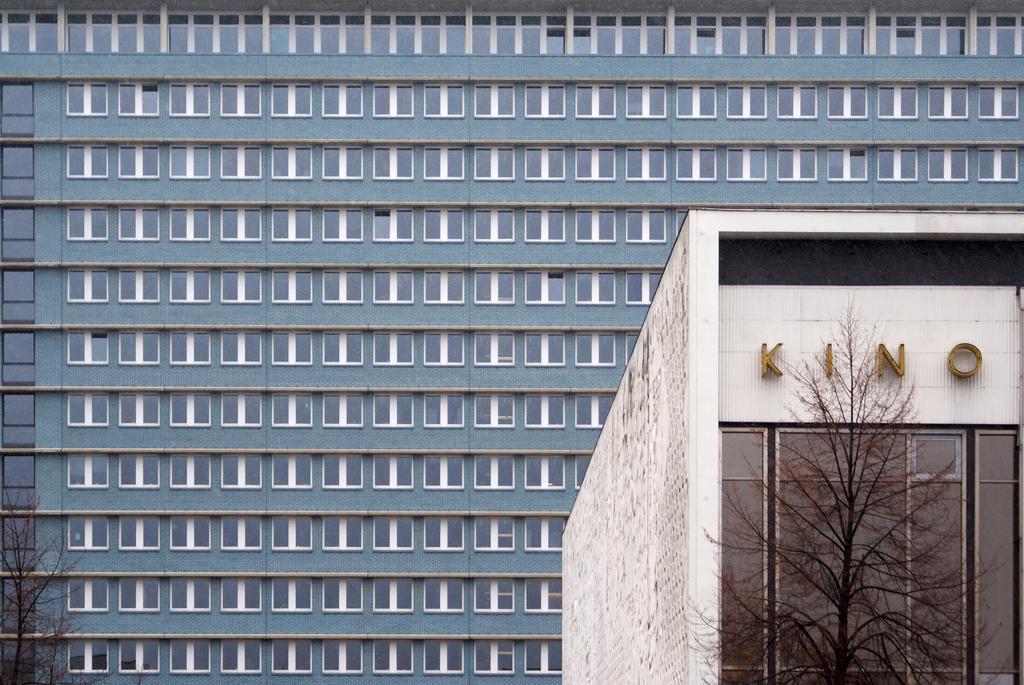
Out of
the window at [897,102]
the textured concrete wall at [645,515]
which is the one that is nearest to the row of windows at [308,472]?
the window at [897,102]

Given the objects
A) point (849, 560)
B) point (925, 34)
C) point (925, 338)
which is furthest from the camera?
point (925, 34)

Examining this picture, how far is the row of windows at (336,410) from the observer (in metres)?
61.8

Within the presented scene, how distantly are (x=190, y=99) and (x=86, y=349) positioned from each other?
43.3 ft

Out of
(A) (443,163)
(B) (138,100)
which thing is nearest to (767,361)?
(A) (443,163)

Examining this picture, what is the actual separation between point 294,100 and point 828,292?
47.7m

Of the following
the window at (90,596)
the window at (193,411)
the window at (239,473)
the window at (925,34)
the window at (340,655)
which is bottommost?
the window at (340,655)

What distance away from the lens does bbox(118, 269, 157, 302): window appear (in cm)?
6225

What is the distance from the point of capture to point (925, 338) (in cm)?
1842

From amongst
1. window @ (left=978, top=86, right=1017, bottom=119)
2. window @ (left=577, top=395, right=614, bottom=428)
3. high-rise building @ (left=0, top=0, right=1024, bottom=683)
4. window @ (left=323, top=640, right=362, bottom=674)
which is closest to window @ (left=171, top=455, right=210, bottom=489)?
high-rise building @ (left=0, top=0, right=1024, bottom=683)

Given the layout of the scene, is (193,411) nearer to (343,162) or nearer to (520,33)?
(343,162)

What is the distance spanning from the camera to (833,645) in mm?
15914

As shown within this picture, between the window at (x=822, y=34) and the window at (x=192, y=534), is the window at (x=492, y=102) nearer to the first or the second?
the window at (x=822, y=34)

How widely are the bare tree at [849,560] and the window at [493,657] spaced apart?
4493 centimetres

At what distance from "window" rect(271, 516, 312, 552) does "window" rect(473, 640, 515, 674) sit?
9.62 meters
